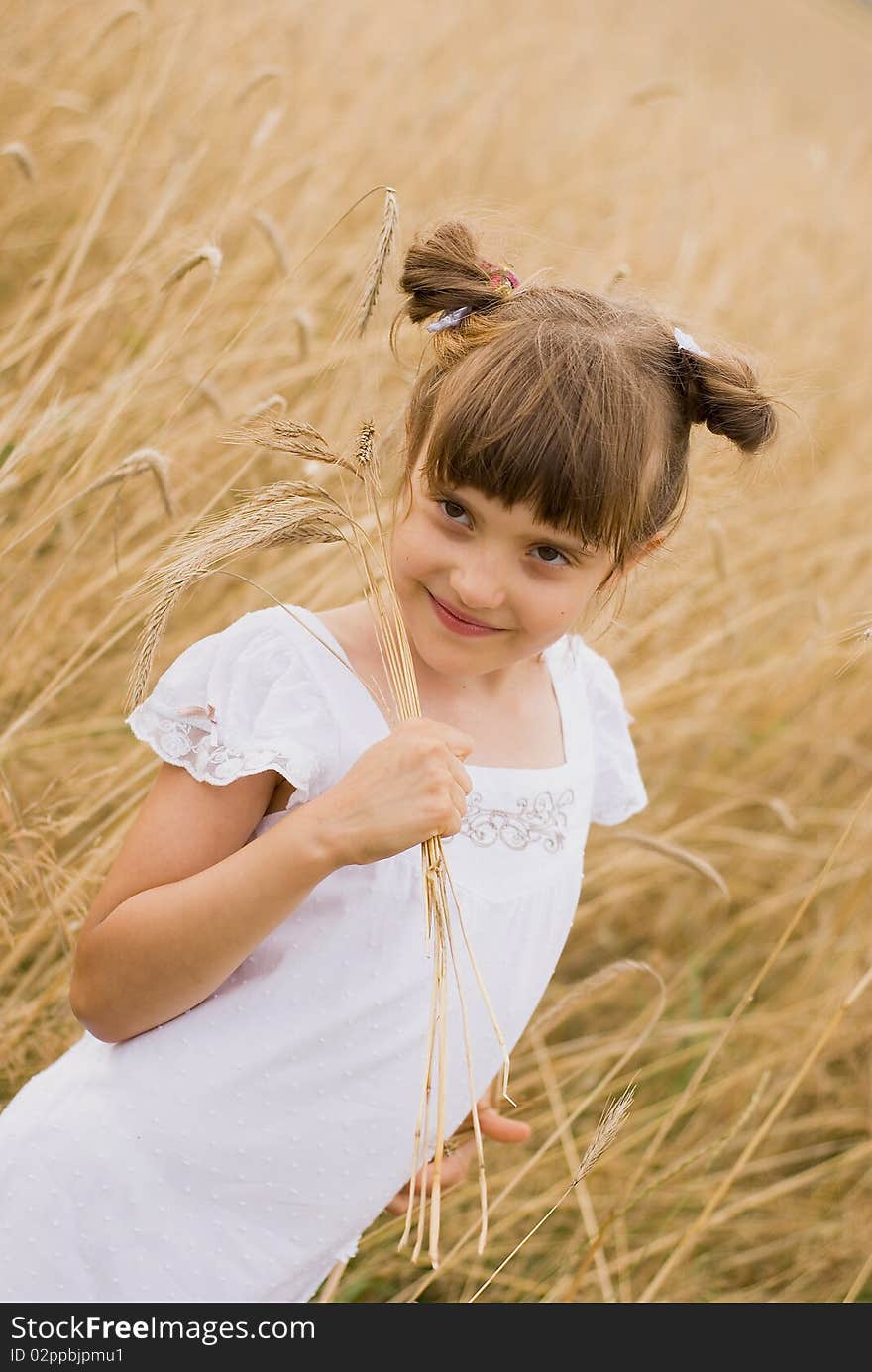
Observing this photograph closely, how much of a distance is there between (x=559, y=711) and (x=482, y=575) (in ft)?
1.22

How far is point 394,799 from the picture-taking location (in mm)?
1077

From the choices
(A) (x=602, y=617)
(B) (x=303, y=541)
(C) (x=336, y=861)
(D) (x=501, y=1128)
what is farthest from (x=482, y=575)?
(D) (x=501, y=1128)

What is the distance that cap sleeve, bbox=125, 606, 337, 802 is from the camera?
3.79ft

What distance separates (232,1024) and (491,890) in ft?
0.95

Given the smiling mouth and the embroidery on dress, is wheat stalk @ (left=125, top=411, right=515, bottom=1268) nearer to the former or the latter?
the smiling mouth

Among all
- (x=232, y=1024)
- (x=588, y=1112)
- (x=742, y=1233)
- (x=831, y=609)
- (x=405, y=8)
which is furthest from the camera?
(x=405, y=8)

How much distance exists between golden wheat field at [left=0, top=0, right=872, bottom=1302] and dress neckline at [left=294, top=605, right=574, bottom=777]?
0.17 meters

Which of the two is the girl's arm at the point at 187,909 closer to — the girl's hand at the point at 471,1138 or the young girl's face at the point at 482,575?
the young girl's face at the point at 482,575

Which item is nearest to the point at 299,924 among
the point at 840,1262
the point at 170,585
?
the point at 170,585

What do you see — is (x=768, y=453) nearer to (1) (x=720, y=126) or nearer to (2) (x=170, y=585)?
(2) (x=170, y=585)

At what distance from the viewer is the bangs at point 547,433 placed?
1.17 m

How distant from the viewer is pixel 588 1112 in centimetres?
233

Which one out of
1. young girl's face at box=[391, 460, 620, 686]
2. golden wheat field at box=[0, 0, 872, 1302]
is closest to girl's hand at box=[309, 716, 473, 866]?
young girl's face at box=[391, 460, 620, 686]

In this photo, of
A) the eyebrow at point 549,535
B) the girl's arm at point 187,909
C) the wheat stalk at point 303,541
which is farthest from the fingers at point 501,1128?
the eyebrow at point 549,535
